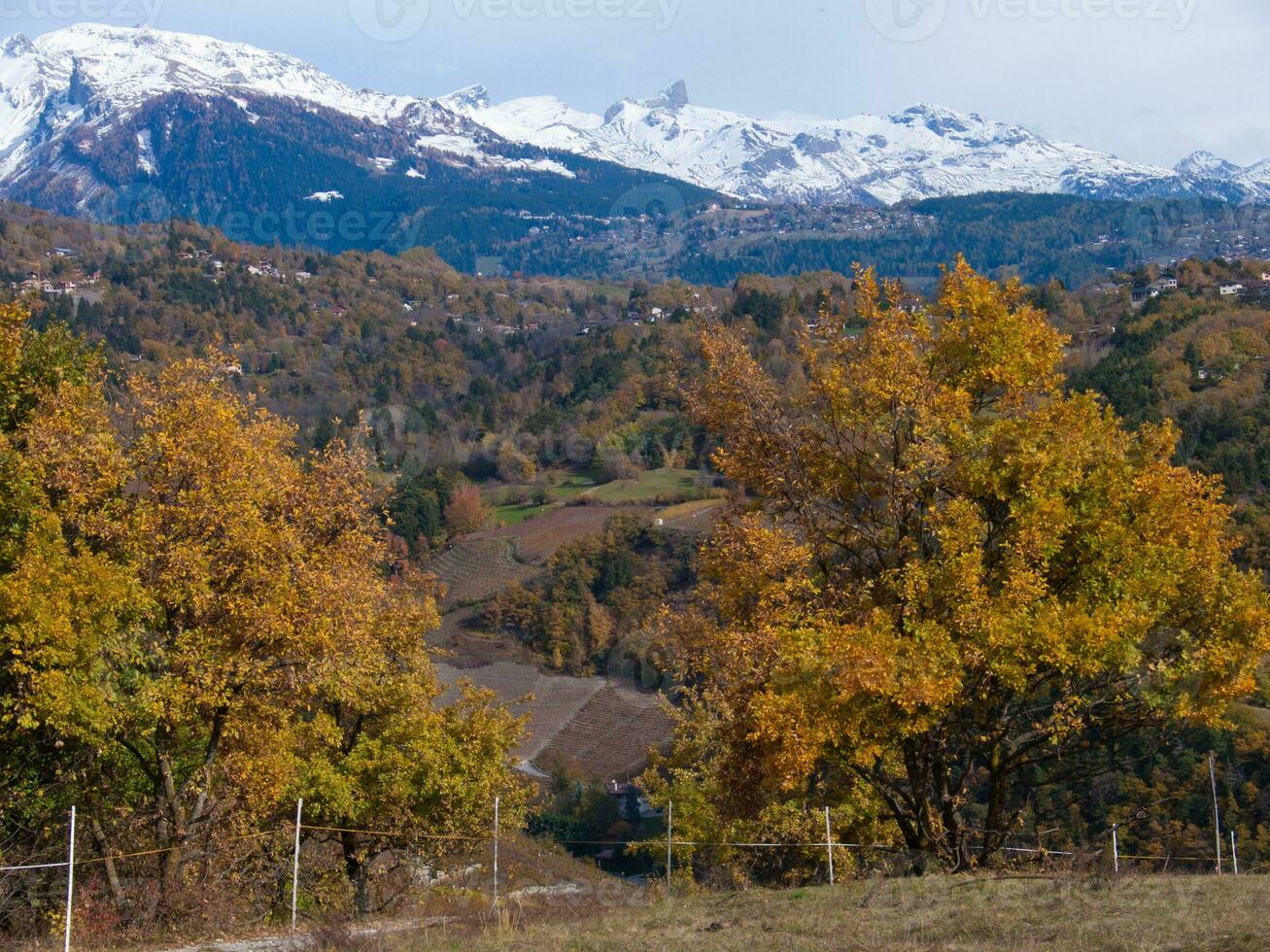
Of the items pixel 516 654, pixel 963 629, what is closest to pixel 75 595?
pixel 963 629

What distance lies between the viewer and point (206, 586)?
14617 mm

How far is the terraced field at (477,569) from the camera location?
10569 centimetres

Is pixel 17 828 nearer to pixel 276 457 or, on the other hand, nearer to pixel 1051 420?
pixel 276 457

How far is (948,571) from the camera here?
13.8 metres

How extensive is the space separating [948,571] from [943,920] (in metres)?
3.94

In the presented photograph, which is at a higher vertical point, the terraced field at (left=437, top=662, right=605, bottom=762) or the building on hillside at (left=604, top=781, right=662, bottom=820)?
the terraced field at (left=437, top=662, right=605, bottom=762)

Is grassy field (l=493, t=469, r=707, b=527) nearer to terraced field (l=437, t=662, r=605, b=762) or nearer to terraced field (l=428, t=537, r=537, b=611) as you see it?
terraced field (l=428, t=537, r=537, b=611)

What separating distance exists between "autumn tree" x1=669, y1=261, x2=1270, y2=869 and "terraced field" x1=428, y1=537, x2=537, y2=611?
289 feet

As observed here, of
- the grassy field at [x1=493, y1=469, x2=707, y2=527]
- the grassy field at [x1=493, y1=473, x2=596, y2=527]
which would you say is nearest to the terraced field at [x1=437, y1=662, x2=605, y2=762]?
the grassy field at [x1=493, y1=469, x2=707, y2=527]

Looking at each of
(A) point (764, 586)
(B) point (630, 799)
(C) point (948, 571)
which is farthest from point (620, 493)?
(C) point (948, 571)

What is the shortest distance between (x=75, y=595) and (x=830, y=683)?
7967mm

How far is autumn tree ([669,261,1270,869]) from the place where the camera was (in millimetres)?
13406

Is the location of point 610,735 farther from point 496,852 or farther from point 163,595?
point 163,595

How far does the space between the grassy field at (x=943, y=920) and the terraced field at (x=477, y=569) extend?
296ft
